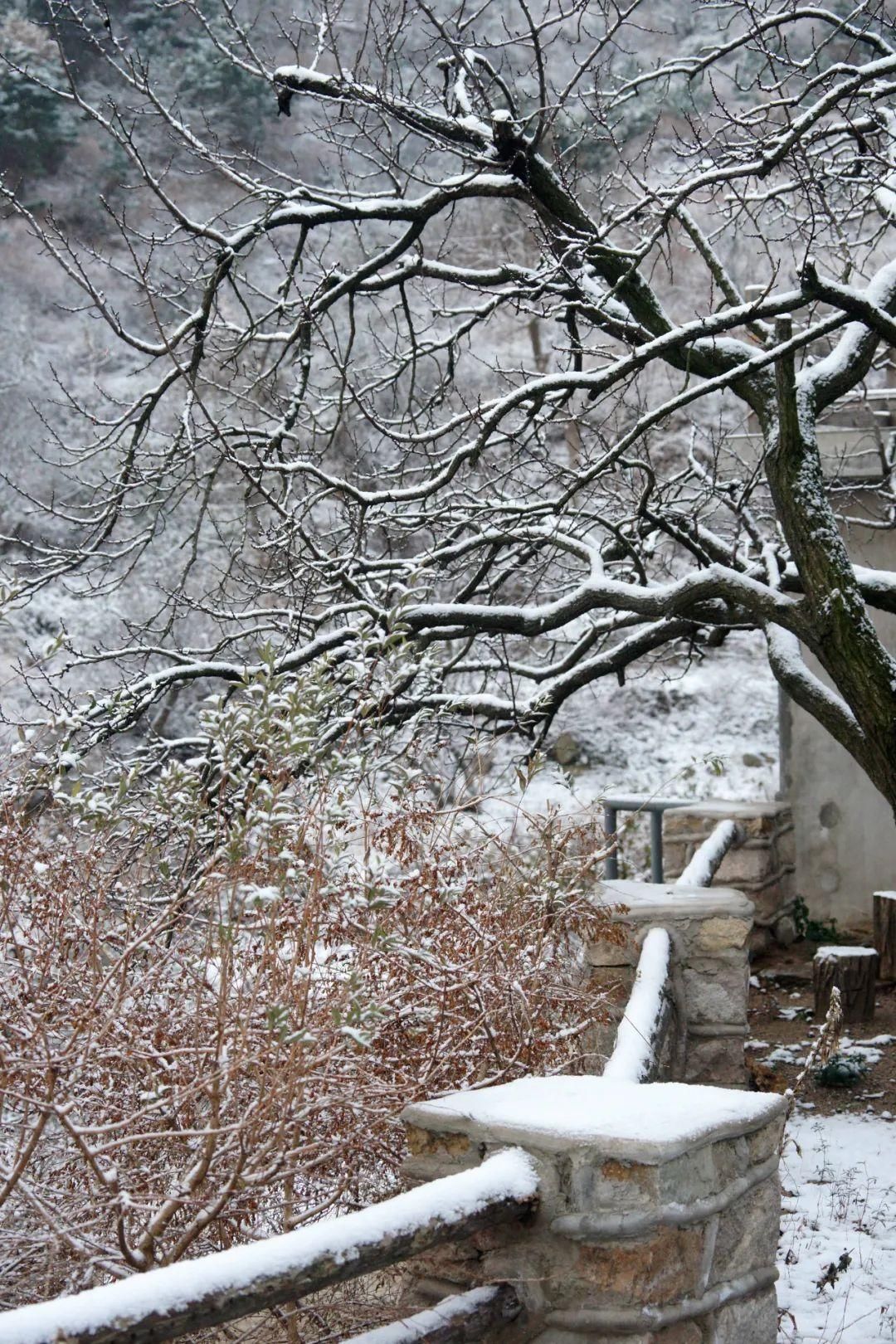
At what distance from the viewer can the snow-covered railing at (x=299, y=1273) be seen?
1.37m

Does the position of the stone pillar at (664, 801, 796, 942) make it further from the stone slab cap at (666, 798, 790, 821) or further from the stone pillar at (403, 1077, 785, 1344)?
the stone pillar at (403, 1077, 785, 1344)

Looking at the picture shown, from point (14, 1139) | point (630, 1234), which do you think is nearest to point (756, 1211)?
point (630, 1234)

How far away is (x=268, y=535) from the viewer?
645 centimetres

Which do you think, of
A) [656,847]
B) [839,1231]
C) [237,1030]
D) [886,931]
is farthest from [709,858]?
[237,1030]

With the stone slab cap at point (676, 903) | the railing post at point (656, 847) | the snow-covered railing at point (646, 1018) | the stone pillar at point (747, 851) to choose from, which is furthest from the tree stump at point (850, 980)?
the snow-covered railing at point (646, 1018)

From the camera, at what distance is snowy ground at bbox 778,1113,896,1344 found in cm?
349

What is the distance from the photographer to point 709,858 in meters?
6.32

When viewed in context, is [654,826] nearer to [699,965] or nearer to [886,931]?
[886,931]

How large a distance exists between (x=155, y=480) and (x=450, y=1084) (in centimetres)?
369

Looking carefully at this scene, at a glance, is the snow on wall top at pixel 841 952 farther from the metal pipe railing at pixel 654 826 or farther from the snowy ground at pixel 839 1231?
the snowy ground at pixel 839 1231

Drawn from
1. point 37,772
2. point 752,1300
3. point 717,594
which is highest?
point 717,594

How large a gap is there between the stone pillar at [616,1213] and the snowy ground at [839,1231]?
1.20 metres

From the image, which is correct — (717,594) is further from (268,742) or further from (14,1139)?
(14,1139)

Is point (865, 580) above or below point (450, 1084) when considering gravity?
above
